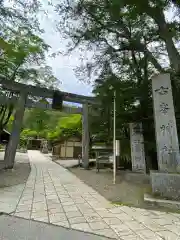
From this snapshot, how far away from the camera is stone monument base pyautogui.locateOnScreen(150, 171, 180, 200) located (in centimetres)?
439

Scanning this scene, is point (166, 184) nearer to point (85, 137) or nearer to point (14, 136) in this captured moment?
point (85, 137)

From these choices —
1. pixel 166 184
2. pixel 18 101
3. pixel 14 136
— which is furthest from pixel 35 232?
pixel 18 101

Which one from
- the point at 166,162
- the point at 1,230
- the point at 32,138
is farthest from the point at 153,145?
the point at 32,138

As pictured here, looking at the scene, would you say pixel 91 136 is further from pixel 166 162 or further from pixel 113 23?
pixel 166 162

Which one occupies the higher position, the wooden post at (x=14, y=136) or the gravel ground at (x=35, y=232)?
the wooden post at (x=14, y=136)

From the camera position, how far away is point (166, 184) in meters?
4.50

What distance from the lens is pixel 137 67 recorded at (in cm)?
847

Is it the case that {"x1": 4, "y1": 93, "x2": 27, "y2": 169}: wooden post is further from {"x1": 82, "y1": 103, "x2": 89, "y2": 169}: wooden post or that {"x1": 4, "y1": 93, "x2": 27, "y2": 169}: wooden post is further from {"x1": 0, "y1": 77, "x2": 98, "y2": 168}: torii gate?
{"x1": 82, "y1": 103, "x2": 89, "y2": 169}: wooden post

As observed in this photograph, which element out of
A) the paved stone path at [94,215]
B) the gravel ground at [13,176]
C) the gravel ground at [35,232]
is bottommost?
the gravel ground at [35,232]

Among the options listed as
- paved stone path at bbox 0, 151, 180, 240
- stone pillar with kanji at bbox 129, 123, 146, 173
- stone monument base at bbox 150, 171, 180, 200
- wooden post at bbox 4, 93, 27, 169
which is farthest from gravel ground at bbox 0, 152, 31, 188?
stone monument base at bbox 150, 171, 180, 200

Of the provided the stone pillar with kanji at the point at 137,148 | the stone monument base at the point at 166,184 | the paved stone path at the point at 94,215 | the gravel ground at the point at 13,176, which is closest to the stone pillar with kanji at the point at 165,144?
the stone monument base at the point at 166,184

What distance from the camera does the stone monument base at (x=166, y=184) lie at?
4.39m

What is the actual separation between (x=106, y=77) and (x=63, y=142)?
41.4 ft

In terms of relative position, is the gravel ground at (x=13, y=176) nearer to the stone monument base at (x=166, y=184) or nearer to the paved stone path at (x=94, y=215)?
the paved stone path at (x=94, y=215)
